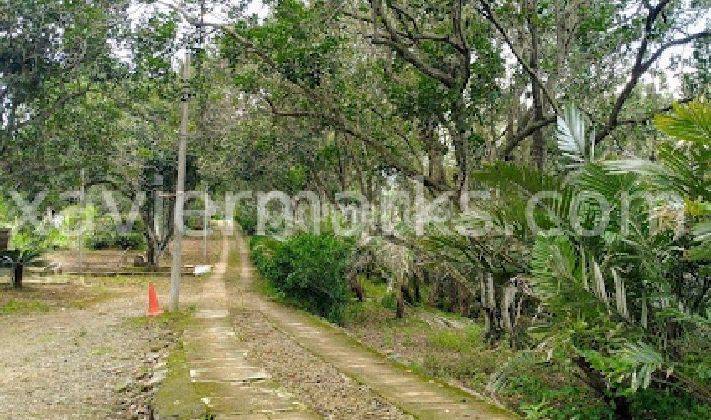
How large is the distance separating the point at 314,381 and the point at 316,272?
8342mm

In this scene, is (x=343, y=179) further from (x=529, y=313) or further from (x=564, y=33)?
(x=564, y=33)

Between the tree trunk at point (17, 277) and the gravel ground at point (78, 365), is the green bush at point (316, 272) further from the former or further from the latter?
the tree trunk at point (17, 277)

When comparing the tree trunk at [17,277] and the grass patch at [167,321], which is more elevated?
the tree trunk at [17,277]

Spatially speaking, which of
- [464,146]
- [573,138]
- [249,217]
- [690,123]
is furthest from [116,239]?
[690,123]

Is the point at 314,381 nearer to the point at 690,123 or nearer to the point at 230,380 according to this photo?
the point at 230,380

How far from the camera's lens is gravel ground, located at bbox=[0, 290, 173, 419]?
289 inches

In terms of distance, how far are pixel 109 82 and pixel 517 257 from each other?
11111 mm

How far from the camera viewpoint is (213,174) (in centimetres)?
2519

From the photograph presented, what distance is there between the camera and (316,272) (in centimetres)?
1598

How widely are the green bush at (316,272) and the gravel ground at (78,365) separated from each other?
135 inches

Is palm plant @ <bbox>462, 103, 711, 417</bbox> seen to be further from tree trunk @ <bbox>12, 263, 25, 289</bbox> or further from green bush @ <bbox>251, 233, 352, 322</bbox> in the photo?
tree trunk @ <bbox>12, 263, 25, 289</bbox>

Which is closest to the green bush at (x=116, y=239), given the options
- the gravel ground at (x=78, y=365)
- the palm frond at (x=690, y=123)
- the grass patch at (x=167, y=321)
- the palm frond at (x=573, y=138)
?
the gravel ground at (x=78, y=365)

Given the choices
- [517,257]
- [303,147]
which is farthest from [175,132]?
[517,257]

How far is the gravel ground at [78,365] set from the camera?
7.33 m
